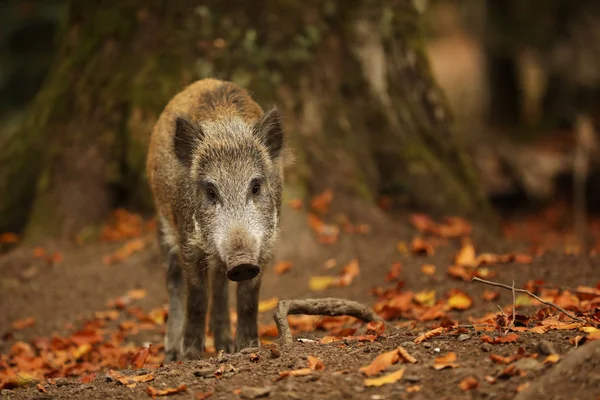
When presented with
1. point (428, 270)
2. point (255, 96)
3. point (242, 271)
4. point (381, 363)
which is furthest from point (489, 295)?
point (255, 96)

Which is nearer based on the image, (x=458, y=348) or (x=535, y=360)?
(x=535, y=360)

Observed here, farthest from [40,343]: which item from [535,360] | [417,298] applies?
[535,360]

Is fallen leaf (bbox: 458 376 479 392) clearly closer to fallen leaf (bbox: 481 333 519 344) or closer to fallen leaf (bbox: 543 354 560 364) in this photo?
fallen leaf (bbox: 543 354 560 364)

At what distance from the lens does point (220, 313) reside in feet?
22.8

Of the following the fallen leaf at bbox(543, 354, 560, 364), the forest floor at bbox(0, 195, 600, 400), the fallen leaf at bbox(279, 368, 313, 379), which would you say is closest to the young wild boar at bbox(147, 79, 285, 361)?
the forest floor at bbox(0, 195, 600, 400)

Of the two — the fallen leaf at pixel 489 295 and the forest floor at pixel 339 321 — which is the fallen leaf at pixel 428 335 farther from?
Answer: the fallen leaf at pixel 489 295

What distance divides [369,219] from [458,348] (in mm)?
4912

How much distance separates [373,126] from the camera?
10344mm

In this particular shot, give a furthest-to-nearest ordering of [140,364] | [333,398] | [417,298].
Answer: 1. [417,298]
2. [140,364]
3. [333,398]

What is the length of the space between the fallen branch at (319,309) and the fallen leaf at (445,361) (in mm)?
1382

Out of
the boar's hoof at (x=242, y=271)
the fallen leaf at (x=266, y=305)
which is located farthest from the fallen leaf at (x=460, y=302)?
the boar's hoof at (x=242, y=271)

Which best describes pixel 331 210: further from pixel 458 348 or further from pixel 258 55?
pixel 458 348

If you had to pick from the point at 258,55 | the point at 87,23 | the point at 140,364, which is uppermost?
the point at 87,23

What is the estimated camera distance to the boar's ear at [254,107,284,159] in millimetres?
6379
